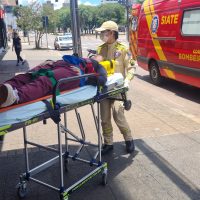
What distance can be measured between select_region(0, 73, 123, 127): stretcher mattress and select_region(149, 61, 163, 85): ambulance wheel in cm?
680

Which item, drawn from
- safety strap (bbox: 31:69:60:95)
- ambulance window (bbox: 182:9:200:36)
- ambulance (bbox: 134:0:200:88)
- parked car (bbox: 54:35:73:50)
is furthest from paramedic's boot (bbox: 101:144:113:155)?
parked car (bbox: 54:35:73:50)

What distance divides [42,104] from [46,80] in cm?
28

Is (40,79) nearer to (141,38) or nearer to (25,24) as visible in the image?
(141,38)

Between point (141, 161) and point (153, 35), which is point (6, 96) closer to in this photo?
point (141, 161)

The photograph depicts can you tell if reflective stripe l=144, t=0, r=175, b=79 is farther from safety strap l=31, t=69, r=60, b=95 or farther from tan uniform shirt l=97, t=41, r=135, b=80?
safety strap l=31, t=69, r=60, b=95

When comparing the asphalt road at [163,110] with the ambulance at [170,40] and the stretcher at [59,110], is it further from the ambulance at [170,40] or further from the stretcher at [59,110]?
the stretcher at [59,110]

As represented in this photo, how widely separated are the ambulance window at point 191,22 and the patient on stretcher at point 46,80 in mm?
5055

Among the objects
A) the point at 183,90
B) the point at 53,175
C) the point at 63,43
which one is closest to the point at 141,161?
the point at 53,175

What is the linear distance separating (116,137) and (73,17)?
2246mm

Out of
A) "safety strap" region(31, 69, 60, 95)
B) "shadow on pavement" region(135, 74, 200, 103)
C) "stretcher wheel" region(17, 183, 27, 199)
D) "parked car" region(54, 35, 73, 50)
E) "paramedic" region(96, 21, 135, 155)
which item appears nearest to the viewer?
"safety strap" region(31, 69, 60, 95)

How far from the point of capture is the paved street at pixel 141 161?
3.98 m

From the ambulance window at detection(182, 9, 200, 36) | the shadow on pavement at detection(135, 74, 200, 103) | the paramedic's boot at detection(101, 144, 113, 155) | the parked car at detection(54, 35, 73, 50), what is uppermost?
the ambulance window at detection(182, 9, 200, 36)

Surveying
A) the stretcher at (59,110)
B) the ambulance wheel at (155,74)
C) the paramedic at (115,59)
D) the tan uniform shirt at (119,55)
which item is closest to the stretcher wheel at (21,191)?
the stretcher at (59,110)

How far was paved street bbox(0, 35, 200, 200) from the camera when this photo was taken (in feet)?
13.1
